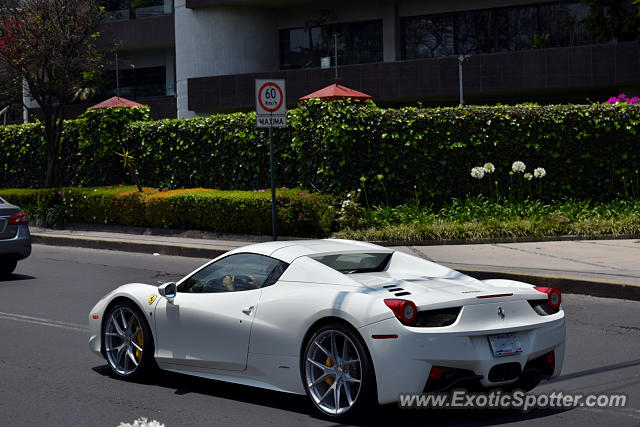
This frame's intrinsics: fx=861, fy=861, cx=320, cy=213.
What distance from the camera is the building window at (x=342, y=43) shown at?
107 feet

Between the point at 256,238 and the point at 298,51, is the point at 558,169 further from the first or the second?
the point at 298,51

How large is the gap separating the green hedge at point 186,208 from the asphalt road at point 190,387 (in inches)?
268

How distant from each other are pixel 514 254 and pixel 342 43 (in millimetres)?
20108

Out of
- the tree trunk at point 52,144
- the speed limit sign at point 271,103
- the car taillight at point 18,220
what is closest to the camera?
the car taillight at point 18,220

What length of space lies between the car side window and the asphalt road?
0.85 meters

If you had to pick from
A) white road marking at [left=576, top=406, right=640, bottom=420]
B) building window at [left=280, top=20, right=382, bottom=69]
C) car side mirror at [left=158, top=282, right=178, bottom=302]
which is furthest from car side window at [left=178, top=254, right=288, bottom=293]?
building window at [left=280, top=20, right=382, bottom=69]

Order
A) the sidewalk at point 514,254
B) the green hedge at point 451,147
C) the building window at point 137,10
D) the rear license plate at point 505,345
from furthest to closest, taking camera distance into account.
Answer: the building window at point 137,10 → the green hedge at point 451,147 → the sidewalk at point 514,254 → the rear license plate at point 505,345

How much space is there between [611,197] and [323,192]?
599cm

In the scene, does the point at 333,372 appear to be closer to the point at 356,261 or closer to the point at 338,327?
the point at 338,327

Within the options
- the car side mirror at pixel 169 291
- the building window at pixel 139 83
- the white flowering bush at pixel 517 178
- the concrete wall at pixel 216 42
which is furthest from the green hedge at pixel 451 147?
the building window at pixel 139 83

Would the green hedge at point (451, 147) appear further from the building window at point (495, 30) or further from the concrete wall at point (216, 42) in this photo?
the concrete wall at point (216, 42)

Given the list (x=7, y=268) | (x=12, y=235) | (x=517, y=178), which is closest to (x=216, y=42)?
(x=517, y=178)

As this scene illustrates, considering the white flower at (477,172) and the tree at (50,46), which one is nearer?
the white flower at (477,172)

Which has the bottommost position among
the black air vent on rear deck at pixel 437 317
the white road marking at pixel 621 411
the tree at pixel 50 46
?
the white road marking at pixel 621 411
